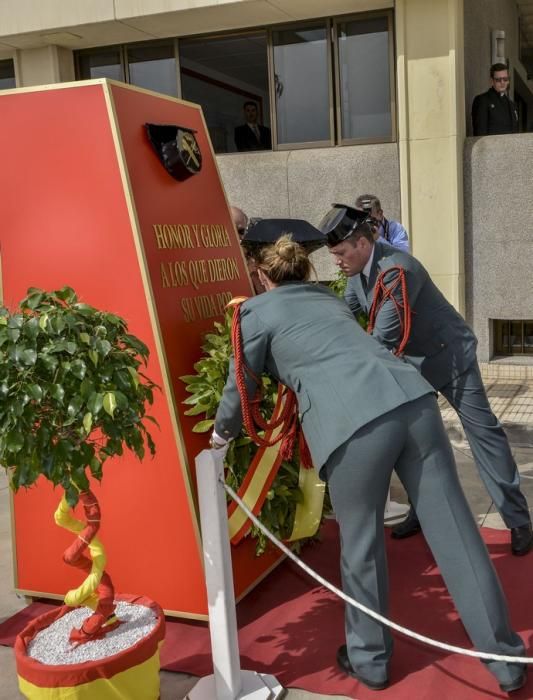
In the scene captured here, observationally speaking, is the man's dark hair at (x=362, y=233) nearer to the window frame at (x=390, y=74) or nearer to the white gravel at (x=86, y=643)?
the white gravel at (x=86, y=643)

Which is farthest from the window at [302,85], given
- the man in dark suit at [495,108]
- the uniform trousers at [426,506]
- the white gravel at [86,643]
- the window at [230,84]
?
the white gravel at [86,643]

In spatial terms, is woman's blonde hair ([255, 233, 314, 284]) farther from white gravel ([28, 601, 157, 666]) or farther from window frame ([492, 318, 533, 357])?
window frame ([492, 318, 533, 357])

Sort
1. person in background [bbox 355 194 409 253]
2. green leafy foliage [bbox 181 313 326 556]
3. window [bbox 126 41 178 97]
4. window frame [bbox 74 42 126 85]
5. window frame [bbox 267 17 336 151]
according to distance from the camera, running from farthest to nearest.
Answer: window frame [bbox 74 42 126 85] < window [bbox 126 41 178 97] < window frame [bbox 267 17 336 151] < person in background [bbox 355 194 409 253] < green leafy foliage [bbox 181 313 326 556]

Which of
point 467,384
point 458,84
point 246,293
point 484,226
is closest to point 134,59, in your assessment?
point 458,84

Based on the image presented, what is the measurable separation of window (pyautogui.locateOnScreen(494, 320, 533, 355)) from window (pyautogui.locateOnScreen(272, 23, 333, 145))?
3113mm

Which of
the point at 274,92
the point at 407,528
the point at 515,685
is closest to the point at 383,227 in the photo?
the point at 407,528

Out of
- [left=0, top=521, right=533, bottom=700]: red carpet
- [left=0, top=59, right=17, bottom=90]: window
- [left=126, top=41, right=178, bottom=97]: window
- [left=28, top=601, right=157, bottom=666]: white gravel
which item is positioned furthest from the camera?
[left=0, top=59, right=17, bottom=90]: window

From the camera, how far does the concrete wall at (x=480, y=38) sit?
30.2 ft

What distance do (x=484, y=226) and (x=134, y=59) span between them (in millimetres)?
5148

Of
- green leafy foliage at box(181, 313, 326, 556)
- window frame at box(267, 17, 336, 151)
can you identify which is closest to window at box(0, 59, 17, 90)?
window frame at box(267, 17, 336, 151)

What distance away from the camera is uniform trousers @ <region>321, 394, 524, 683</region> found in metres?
2.86

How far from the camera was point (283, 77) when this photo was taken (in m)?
9.73

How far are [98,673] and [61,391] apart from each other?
1.05 m

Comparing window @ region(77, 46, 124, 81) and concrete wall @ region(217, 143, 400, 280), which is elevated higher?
window @ region(77, 46, 124, 81)
